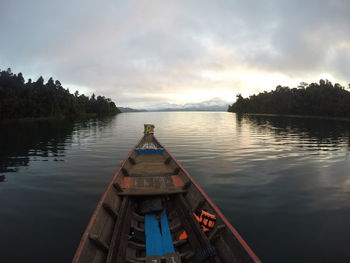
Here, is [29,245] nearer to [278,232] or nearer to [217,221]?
[217,221]

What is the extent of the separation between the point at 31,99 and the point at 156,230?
94.4 meters

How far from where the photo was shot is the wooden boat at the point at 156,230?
16.0 feet

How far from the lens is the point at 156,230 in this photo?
647cm

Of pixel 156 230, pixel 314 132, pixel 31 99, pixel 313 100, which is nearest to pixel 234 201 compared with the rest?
pixel 156 230

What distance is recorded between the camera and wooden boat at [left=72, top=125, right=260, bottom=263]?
489 cm

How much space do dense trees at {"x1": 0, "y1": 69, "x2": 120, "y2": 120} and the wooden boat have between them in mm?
79877

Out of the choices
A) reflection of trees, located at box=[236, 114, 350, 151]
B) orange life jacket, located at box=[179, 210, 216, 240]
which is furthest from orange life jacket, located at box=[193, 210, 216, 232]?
reflection of trees, located at box=[236, 114, 350, 151]

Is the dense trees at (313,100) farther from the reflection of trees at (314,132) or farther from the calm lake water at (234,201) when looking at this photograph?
the calm lake water at (234,201)

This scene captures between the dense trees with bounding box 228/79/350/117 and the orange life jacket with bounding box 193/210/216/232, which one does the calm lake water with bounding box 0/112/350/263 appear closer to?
the orange life jacket with bounding box 193/210/216/232

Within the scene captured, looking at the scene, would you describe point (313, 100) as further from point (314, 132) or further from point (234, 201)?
point (234, 201)

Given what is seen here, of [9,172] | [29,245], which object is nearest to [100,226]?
[29,245]

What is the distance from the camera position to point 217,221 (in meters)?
5.96

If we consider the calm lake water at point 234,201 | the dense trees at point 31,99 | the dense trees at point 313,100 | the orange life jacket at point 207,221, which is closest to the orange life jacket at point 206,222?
the orange life jacket at point 207,221

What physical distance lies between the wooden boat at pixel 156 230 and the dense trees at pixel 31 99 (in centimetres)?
7988
